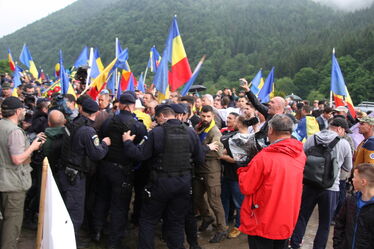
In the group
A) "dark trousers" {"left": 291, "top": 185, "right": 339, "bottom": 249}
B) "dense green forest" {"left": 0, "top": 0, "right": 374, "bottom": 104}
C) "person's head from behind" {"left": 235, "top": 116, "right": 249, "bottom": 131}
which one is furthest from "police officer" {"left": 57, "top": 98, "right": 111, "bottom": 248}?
"dense green forest" {"left": 0, "top": 0, "right": 374, "bottom": 104}

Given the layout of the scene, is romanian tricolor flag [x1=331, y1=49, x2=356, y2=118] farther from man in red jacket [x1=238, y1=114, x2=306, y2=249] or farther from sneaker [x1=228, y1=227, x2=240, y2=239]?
man in red jacket [x1=238, y1=114, x2=306, y2=249]

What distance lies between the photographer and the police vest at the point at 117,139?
4629 millimetres

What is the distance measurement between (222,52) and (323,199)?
319ft

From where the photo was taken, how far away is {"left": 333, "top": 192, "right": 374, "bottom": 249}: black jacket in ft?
9.88

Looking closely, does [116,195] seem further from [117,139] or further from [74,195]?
[117,139]

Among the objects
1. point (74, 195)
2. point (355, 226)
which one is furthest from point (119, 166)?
point (355, 226)

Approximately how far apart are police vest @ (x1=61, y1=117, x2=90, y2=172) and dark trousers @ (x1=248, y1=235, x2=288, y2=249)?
230 centimetres

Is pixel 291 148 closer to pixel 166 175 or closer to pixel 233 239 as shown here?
pixel 166 175

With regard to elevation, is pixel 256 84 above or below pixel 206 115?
below

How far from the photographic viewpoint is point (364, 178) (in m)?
3.15

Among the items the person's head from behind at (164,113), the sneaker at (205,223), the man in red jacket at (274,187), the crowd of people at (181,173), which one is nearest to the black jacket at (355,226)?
the crowd of people at (181,173)

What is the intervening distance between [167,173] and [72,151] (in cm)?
128

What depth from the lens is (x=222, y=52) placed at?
3907 inches

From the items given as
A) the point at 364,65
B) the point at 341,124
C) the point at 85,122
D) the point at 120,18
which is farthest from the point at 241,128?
the point at 120,18
